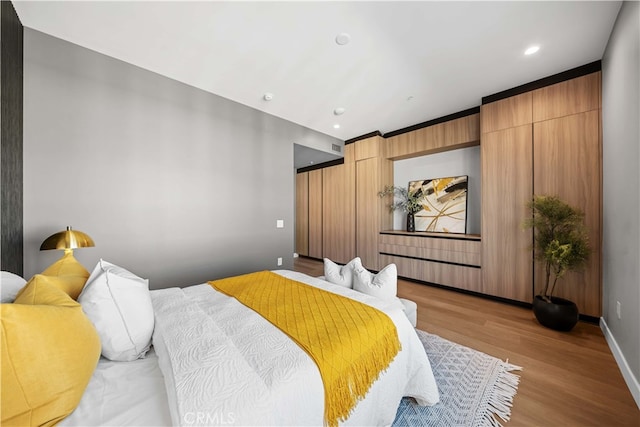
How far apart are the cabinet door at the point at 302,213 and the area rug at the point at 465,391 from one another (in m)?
4.29

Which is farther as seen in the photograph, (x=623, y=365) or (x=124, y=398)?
(x=623, y=365)

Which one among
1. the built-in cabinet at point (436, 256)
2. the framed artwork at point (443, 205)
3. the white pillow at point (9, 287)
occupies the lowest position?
the built-in cabinet at point (436, 256)

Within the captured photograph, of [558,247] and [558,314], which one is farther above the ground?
[558,247]

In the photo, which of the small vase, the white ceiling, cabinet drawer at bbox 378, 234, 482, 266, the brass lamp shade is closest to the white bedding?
the brass lamp shade

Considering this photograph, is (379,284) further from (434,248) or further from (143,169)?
(143,169)

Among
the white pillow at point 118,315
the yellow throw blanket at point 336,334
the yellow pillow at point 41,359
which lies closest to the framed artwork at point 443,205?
the yellow throw blanket at point 336,334

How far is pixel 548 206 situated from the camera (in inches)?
95.2

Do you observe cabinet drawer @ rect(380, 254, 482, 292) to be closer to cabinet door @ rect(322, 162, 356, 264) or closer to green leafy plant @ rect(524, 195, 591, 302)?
green leafy plant @ rect(524, 195, 591, 302)

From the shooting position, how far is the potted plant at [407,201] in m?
4.17

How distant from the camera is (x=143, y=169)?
2.42 m

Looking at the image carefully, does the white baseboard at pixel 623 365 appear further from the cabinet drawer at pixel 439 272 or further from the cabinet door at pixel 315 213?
the cabinet door at pixel 315 213

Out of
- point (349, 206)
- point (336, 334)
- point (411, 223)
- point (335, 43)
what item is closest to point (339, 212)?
point (349, 206)

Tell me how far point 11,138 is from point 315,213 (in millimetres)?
4588

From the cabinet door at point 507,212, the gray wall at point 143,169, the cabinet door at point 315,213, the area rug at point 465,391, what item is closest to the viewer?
the area rug at point 465,391
